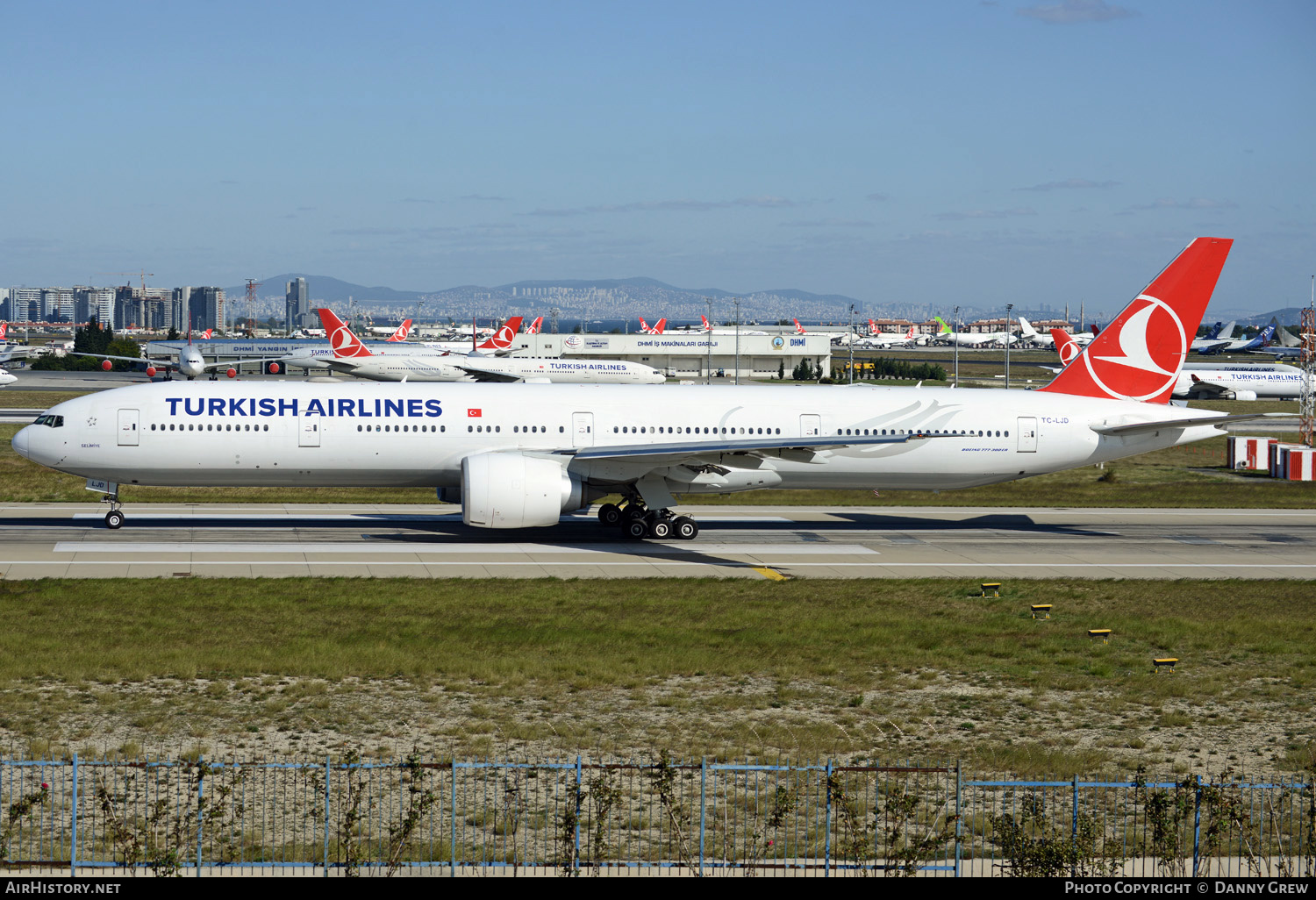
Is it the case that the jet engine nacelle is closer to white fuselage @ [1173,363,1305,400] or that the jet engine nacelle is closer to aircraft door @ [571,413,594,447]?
aircraft door @ [571,413,594,447]

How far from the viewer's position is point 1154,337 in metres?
41.1

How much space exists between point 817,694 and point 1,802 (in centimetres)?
1229

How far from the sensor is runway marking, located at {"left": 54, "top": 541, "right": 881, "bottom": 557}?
113 ft

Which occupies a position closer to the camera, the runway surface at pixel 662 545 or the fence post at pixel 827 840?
the fence post at pixel 827 840

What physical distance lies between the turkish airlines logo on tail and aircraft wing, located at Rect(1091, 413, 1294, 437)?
191 cm

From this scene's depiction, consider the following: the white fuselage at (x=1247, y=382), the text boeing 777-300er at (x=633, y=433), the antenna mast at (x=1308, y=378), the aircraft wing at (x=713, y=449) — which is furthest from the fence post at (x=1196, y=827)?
the white fuselage at (x=1247, y=382)

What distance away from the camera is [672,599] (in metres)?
28.5

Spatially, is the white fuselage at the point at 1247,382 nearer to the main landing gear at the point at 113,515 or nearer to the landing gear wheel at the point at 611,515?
the landing gear wheel at the point at 611,515

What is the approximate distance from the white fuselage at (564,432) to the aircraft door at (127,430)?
0.16 feet

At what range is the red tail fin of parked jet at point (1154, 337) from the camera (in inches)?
1603

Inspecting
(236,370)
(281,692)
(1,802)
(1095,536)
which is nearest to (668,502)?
(1095,536)

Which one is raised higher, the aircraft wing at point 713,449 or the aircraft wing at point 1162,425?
the aircraft wing at point 1162,425

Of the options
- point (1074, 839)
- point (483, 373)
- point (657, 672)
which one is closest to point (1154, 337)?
point (657, 672)

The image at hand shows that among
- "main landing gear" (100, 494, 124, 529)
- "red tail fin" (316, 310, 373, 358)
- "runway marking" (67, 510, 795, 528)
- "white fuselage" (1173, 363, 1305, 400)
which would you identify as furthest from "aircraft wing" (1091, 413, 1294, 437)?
"red tail fin" (316, 310, 373, 358)
